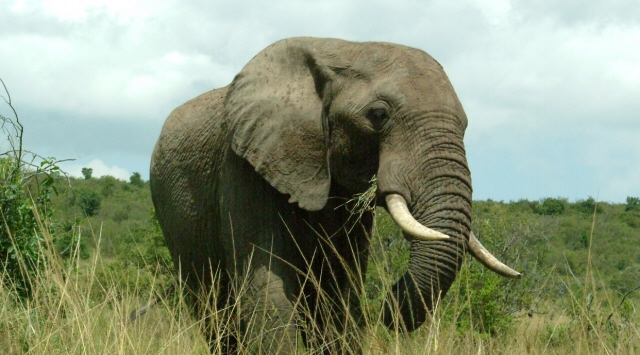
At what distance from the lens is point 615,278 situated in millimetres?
16922

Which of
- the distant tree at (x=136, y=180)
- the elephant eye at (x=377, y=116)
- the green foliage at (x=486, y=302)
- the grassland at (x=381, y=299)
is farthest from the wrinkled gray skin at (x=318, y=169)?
the distant tree at (x=136, y=180)

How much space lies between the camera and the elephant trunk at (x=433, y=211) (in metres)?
4.93

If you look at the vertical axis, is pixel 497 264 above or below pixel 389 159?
below

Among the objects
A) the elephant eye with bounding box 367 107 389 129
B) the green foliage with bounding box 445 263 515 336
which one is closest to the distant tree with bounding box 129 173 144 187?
the green foliage with bounding box 445 263 515 336

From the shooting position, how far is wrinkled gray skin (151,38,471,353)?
5.04 m

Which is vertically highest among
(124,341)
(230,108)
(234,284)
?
(230,108)

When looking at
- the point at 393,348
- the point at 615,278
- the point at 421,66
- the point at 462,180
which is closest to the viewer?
the point at 393,348

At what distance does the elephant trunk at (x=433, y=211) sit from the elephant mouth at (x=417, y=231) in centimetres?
6

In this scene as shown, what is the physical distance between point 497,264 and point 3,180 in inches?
137

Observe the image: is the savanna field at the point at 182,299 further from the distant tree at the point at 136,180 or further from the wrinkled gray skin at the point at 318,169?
the distant tree at the point at 136,180

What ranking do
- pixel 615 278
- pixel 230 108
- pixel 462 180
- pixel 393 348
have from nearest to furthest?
pixel 393 348 → pixel 462 180 → pixel 230 108 → pixel 615 278

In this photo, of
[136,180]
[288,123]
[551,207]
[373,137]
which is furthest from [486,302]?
[136,180]

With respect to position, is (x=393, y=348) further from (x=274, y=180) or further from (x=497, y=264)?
(x=274, y=180)

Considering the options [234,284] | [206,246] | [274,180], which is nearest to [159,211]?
[206,246]
